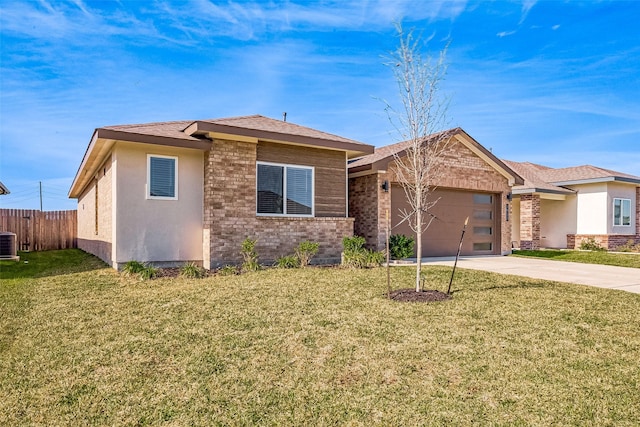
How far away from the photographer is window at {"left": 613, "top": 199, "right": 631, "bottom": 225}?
19.8 metres

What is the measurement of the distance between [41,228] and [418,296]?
1934cm

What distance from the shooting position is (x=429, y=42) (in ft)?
27.2

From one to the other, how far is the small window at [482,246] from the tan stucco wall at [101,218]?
1220 centimetres

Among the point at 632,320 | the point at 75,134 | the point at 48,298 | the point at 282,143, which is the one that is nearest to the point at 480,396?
the point at 632,320

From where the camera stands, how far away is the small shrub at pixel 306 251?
10765 millimetres

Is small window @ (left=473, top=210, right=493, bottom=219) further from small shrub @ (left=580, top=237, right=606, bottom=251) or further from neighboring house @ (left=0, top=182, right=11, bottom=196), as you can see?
neighboring house @ (left=0, top=182, right=11, bottom=196)

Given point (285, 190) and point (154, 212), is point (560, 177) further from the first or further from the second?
point (154, 212)

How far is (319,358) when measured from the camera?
4.52 metres

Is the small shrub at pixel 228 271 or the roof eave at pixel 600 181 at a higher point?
the roof eave at pixel 600 181

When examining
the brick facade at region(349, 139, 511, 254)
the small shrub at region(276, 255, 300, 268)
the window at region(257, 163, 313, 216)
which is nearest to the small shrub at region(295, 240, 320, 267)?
the small shrub at region(276, 255, 300, 268)

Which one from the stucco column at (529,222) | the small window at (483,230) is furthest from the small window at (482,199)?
the stucco column at (529,222)

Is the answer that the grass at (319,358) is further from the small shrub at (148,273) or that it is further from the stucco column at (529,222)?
the stucco column at (529,222)

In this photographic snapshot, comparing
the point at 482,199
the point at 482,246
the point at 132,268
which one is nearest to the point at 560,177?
the point at 482,199

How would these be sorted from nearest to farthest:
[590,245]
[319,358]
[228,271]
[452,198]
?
1. [319,358]
2. [228,271]
3. [452,198]
4. [590,245]
